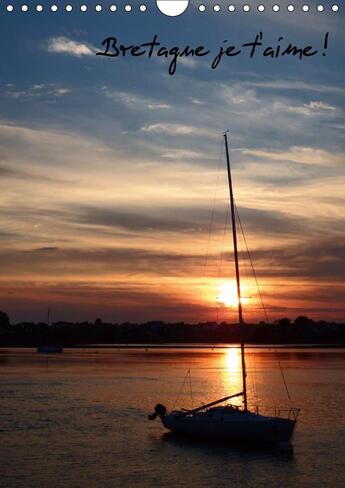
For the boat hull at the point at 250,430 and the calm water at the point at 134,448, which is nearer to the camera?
the calm water at the point at 134,448

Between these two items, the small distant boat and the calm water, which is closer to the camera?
the calm water

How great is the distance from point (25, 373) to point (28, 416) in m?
68.1

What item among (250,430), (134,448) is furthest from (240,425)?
(134,448)

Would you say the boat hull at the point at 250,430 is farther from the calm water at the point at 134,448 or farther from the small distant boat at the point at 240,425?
the calm water at the point at 134,448

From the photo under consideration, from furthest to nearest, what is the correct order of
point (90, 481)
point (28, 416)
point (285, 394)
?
1. point (285, 394)
2. point (28, 416)
3. point (90, 481)

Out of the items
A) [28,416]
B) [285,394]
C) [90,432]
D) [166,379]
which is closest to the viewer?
[90,432]

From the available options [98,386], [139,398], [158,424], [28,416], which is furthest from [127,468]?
[98,386]

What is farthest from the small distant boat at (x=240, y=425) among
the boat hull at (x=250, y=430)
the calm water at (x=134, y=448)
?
the calm water at (x=134, y=448)

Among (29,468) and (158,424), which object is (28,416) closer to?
(158,424)

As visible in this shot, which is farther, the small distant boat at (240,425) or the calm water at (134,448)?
the small distant boat at (240,425)

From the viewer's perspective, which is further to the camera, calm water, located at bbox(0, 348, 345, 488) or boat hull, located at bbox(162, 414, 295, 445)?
boat hull, located at bbox(162, 414, 295, 445)

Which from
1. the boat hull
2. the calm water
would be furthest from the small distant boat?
the calm water

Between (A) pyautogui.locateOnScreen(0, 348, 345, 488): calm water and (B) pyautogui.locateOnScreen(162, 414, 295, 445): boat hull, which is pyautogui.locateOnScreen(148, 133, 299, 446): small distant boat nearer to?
(B) pyautogui.locateOnScreen(162, 414, 295, 445): boat hull

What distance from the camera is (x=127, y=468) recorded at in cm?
4191
